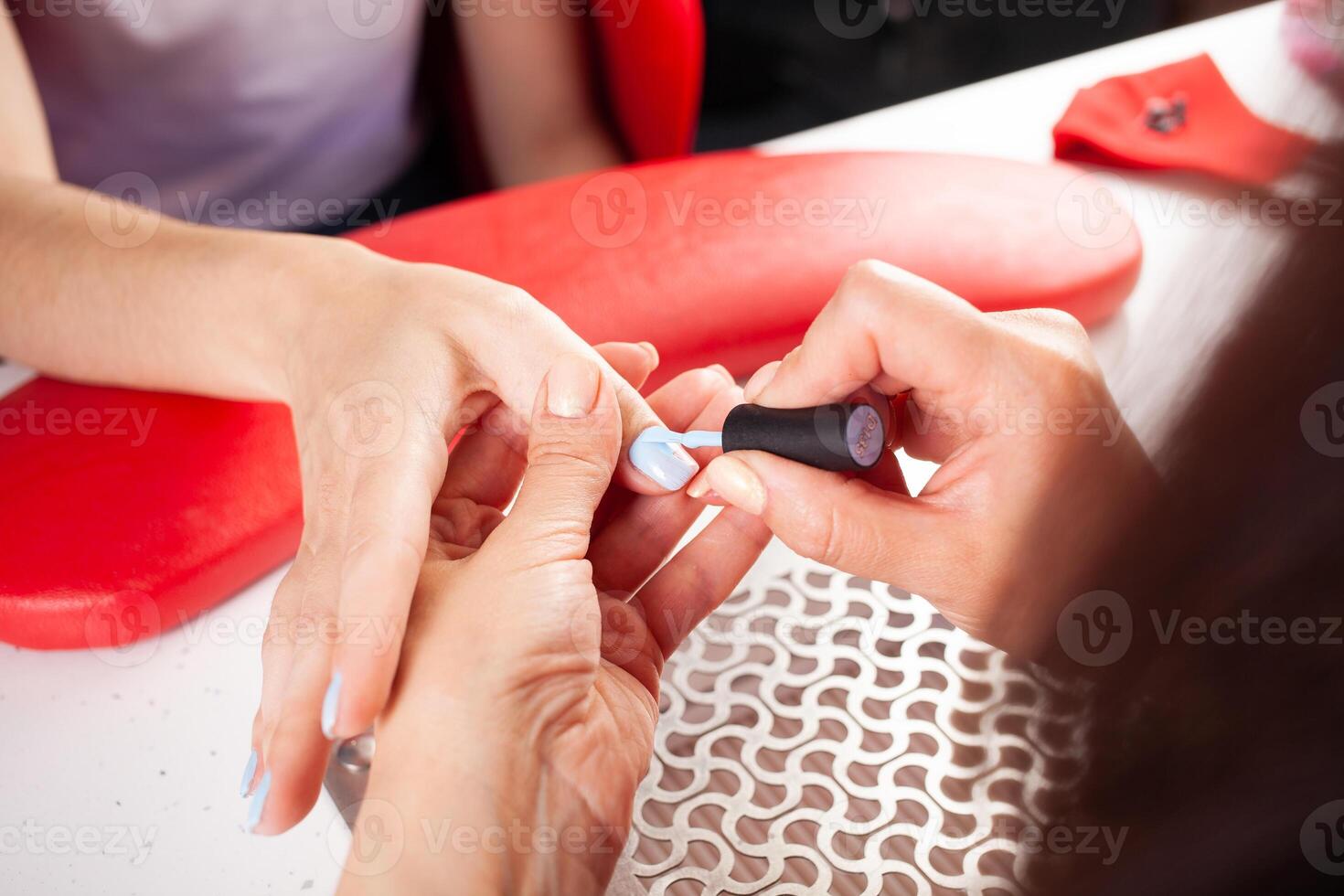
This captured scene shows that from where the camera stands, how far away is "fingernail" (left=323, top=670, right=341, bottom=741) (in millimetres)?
482

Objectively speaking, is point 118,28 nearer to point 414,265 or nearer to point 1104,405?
point 414,265

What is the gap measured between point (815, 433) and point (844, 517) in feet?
0.16

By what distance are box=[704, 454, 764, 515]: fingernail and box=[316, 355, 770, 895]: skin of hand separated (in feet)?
0.22

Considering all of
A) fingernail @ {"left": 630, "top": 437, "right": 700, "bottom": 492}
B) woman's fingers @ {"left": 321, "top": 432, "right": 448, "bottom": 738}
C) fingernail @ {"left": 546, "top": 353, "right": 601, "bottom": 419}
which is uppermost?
fingernail @ {"left": 546, "top": 353, "right": 601, "bottom": 419}

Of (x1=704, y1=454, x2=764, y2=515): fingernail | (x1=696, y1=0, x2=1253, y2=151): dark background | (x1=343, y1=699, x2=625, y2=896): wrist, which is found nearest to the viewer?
(x1=343, y1=699, x2=625, y2=896): wrist

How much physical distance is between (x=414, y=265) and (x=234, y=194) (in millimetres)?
508

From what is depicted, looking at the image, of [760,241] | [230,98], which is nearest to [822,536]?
[760,241]

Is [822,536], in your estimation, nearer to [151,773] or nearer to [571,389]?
[571,389]

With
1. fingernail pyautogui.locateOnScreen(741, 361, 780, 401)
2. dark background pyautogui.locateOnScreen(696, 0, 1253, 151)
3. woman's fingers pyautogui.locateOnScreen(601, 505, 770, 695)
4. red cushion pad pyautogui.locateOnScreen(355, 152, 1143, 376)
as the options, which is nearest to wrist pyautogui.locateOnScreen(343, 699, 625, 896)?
woman's fingers pyautogui.locateOnScreen(601, 505, 770, 695)

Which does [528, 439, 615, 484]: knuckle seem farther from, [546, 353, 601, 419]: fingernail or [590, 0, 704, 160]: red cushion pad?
[590, 0, 704, 160]: red cushion pad

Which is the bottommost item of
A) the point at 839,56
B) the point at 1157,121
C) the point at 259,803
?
the point at 839,56

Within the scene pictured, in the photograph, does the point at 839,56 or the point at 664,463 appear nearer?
the point at 664,463

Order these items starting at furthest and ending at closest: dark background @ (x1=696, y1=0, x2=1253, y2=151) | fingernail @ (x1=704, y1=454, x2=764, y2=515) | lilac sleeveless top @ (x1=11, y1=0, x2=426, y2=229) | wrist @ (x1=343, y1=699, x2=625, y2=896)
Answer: dark background @ (x1=696, y1=0, x2=1253, y2=151)
lilac sleeveless top @ (x1=11, y1=0, x2=426, y2=229)
fingernail @ (x1=704, y1=454, x2=764, y2=515)
wrist @ (x1=343, y1=699, x2=625, y2=896)

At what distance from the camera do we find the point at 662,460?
1.99 feet
